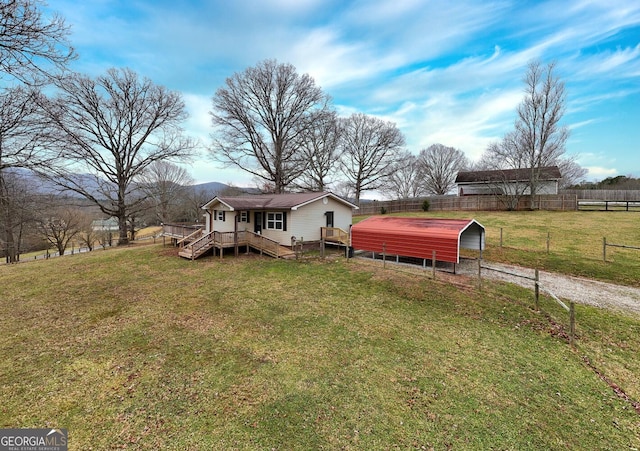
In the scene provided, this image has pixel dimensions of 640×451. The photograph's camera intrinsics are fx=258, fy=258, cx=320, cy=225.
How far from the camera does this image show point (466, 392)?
14.6 feet

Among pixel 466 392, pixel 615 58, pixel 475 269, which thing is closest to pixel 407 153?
pixel 615 58

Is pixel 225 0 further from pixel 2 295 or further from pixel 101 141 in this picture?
pixel 101 141

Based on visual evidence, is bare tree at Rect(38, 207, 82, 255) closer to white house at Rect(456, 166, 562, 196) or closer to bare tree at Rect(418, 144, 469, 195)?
white house at Rect(456, 166, 562, 196)

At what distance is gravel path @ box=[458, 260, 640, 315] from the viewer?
8.09 m

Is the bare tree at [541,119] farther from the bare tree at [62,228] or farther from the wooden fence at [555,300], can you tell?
the bare tree at [62,228]

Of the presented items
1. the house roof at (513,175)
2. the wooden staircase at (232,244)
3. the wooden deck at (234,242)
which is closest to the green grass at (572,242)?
the house roof at (513,175)

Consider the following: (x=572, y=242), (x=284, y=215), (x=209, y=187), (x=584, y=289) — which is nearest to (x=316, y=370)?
(x=584, y=289)

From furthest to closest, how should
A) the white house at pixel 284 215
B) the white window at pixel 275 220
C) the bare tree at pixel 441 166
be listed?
the bare tree at pixel 441 166 < the white window at pixel 275 220 < the white house at pixel 284 215

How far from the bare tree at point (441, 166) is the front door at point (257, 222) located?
1623 inches

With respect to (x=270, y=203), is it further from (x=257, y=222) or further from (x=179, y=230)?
(x=179, y=230)

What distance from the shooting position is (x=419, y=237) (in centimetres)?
1230

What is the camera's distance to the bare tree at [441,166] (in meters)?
49.6

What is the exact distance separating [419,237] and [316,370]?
897 cm

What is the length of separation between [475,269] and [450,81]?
13.6 meters
